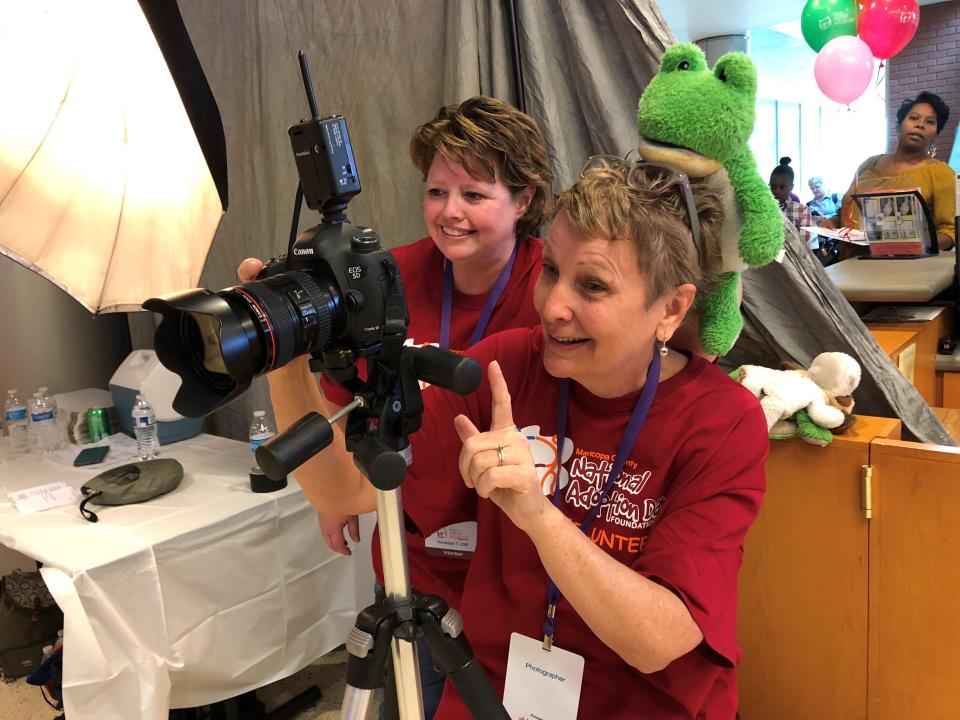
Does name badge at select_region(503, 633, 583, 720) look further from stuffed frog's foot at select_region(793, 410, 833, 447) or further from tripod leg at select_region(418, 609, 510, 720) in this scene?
stuffed frog's foot at select_region(793, 410, 833, 447)

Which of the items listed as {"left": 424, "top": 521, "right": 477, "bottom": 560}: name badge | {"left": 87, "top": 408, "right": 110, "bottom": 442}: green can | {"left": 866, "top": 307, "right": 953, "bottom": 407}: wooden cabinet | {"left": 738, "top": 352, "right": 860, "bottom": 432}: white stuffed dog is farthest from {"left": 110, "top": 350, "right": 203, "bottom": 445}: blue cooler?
{"left": 866, "top": 307, "right": 953, "bottom": 407}: wooden cabinet

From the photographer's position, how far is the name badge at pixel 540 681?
95 centimetres

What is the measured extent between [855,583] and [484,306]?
0.93 metres

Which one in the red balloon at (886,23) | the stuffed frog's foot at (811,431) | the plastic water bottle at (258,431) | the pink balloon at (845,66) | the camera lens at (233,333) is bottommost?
the plastic water bottle at (258,431)

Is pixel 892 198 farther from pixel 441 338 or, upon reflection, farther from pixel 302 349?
pixel 302 349

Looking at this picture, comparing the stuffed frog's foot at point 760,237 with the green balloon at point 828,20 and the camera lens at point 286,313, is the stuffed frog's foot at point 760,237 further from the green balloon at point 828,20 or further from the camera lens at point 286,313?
the green balloon at point 828,20

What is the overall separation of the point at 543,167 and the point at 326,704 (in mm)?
1705

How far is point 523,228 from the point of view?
1395 mm

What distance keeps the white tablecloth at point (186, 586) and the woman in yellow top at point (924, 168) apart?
253cm

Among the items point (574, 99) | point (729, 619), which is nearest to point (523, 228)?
point (574, 99)

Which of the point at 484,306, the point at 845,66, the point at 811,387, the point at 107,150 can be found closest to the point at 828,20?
the point at 845,66

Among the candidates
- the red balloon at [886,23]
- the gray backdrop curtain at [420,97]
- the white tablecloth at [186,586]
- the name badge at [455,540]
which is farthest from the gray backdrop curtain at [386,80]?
the red balloon at [886,23]

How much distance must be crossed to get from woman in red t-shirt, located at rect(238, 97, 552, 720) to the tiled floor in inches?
37.5

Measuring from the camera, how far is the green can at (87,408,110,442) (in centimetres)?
226
